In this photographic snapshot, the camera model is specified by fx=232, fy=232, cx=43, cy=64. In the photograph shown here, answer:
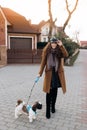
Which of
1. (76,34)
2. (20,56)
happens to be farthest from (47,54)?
(76,34)

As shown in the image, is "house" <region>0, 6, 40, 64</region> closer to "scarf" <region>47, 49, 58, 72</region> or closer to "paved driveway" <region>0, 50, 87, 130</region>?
"paved driveway" <region>0, 50, 87, 130</region>

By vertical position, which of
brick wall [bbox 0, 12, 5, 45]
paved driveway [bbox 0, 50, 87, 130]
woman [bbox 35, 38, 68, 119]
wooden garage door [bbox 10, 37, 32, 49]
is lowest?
paved driveway [bbox 0, 50, 87, 130]

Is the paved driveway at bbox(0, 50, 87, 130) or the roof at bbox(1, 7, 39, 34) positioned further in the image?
the roof at bbox(1, 7, 39, 34)

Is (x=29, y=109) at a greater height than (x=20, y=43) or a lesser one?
lesser

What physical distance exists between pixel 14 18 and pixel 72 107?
82.3ft

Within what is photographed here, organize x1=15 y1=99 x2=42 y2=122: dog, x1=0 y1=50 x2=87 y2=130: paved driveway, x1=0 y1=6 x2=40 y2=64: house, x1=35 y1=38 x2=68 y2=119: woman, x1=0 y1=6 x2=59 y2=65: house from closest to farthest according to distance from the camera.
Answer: x1=0 y1=50 x2=87 y2=130: paved driveway → x1=15 y1=99 x2=42 y2=122: dog → x1=35 y1=38 x2=68 y2=119: woman → x1=0 y1=6 x2=59 y2=65: house → x1=0 y1=6 x2=40 y2=64: house

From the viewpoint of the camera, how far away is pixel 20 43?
25.2 meters

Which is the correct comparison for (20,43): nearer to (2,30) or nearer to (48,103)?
(2,30)

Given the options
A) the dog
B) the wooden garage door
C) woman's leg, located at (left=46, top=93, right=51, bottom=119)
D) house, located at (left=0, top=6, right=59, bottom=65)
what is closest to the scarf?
woman's leg, located at (left=46, top=93, right=51, bottom=119)

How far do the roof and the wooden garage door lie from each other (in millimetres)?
882

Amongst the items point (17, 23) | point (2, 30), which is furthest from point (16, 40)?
point (17, 23)

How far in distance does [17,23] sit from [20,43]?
417 centimetres

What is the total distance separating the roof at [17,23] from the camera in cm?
2591

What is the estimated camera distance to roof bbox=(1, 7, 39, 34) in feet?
85.0
